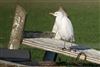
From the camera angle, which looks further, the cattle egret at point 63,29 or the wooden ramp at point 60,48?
the cattle egret at point 63,29

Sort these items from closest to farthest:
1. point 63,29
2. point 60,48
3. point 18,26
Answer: point 60,48
point 18,26
point 63,29

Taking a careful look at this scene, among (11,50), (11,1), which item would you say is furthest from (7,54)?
(11,1)

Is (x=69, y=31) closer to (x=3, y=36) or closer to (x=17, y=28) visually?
(x=17, y=28)

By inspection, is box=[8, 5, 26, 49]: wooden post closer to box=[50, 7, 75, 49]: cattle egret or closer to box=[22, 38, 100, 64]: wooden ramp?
box=[22, 38, 100, 64]: wooden ramp

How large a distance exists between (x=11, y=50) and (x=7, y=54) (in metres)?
0.12

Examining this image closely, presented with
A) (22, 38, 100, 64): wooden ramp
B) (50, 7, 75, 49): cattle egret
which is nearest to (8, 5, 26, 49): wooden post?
(22, 38, 100, 64): wooden ramp

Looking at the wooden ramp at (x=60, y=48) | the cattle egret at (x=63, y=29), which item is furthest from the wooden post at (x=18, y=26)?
the cattle egret at (x=63, y=29)

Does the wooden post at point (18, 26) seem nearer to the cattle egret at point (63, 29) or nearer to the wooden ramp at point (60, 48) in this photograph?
the wooden ramp at point (60, 48)

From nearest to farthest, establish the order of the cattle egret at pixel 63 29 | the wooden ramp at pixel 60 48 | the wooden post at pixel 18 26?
the wooden ramp at pixel 60 48
the wooden post at pixel 18 26
the cattle egret at pixel 63 29

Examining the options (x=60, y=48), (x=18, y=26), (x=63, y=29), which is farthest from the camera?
(x=63, y=29)

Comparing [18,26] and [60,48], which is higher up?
[18,26]

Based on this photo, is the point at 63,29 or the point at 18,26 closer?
the point at 18,26

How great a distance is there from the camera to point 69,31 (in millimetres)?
5992

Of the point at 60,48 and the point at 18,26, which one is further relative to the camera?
the point at 18,26
